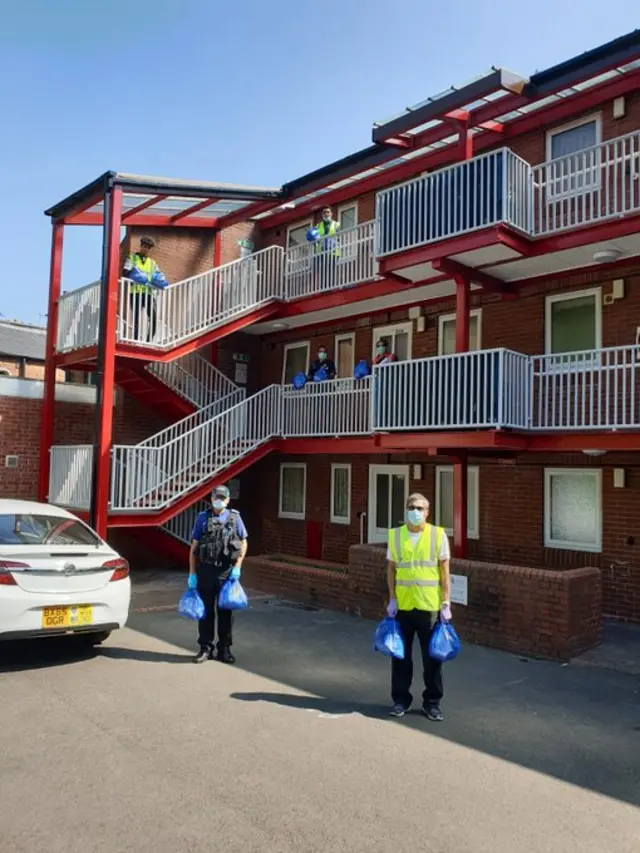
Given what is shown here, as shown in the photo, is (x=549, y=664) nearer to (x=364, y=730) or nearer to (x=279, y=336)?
(x=364, y=730)

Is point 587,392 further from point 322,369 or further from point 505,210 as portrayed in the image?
point 322,369

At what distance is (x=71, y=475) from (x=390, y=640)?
8.61 m

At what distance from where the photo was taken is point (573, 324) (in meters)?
11.4

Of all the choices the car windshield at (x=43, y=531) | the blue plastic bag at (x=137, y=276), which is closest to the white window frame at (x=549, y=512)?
the car windshield at (x=43, y=531)

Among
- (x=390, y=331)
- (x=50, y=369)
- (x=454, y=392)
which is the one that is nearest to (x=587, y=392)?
(x=454, y=392)

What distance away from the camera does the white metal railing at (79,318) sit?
1268 cm

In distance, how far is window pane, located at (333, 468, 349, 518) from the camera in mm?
15039

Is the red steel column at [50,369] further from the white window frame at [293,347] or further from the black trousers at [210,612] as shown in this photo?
the black trousers at [210,612]

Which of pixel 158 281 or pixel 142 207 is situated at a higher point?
pixel 142 207

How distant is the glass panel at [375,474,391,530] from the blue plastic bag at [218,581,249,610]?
7.36 meters

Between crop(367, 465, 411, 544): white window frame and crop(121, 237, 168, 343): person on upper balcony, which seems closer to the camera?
crop(121, 237, 168, 343): person on upper balcony

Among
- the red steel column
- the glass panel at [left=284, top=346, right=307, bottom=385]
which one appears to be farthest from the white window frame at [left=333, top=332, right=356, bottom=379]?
the red steel column

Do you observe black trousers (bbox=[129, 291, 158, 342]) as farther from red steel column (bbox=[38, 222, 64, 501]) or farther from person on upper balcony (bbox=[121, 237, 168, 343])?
red steel column (bbox=[38, 222, 64, 501])

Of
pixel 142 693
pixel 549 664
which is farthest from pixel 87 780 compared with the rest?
pixel 549 664
